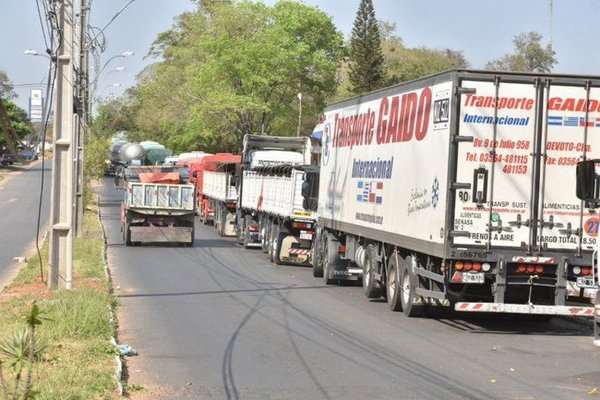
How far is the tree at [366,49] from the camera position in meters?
81.8

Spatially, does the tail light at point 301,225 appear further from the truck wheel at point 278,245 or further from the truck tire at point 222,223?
the truck tire at point 222,223

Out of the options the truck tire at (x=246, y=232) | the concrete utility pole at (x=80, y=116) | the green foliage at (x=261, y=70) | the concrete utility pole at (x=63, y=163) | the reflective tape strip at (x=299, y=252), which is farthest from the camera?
the green foliage at (x=261, y=70)

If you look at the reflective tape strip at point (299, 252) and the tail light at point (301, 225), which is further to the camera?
the reflective tape strip at point (299, 252)

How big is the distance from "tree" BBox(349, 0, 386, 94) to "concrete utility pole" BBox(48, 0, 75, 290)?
65.1 metres

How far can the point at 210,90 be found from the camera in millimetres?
65688

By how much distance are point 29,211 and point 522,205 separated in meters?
39.9

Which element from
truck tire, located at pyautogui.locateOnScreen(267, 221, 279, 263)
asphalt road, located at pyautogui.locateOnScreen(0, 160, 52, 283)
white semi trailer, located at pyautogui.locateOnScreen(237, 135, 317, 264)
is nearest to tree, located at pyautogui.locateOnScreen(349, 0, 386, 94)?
asphalt road, located at pyautogui.locateOnScreen(0, 160, 52, 283)

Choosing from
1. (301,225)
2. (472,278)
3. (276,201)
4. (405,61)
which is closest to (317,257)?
(301,225)

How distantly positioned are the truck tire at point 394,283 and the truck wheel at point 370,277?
990 millimetres

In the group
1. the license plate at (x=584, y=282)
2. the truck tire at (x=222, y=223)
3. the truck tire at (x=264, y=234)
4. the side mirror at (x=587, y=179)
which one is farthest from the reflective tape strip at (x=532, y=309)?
the truck tire at (x=222, y=223)

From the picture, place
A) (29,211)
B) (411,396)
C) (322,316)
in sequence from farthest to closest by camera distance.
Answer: (29,211)
(322,316)
(411,396)

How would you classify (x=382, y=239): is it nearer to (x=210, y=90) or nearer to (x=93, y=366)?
(x=93, y=366)

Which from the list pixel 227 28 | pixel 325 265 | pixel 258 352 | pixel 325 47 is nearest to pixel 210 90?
pixel 227 28

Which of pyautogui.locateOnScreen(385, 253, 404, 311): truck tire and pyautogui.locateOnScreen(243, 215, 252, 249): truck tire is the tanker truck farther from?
pyautogui.locateOnScreen(385, 253, 404, 311): truck tire
